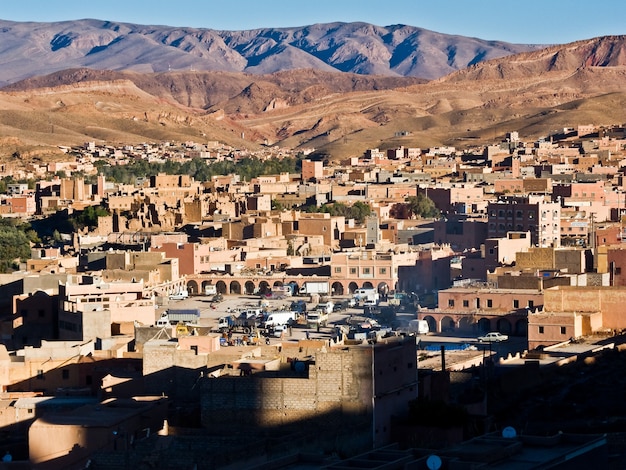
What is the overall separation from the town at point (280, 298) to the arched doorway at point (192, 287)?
76 millimetres

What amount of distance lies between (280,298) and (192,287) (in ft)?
12.0

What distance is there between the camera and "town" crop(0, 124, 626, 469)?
2466cm

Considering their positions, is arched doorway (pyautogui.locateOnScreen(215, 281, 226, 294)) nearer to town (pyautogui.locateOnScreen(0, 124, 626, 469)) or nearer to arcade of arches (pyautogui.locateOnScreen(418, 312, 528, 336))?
town (pyautogui.locateOnScreen(0, 124, 626, 469))

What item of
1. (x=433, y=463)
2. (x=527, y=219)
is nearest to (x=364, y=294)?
(x=527, y=219)

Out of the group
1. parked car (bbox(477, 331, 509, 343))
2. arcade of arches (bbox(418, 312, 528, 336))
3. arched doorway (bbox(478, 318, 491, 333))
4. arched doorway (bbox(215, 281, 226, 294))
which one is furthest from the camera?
arched doorway (bbox(215, 281, 226, 294))

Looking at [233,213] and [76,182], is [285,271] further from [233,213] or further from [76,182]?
[76,182]

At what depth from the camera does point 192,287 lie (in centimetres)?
5441

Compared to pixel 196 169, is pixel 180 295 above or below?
below

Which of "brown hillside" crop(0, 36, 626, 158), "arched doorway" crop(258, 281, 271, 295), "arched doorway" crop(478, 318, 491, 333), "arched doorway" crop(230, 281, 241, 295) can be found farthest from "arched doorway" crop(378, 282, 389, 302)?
"brown hillside" crop(0, 36, 626, 158)

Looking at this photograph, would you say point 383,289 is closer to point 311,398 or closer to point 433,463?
point 311,398

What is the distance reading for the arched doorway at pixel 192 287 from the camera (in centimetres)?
5403

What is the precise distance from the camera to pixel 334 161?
11912 cm

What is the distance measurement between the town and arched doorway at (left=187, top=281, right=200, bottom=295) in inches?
3.0

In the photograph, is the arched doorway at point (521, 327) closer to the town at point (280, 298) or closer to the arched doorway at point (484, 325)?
the town at point (280, 298)
